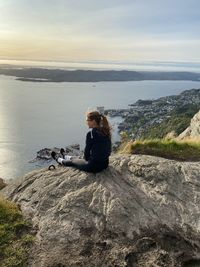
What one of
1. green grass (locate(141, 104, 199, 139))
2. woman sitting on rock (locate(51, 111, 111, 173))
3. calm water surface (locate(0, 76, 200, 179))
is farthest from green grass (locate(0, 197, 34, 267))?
calm water surface (locate(0, 76, 200, 179))

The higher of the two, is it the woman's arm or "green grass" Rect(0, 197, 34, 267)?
the woman's arm

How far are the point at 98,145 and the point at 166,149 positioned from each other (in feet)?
12.8

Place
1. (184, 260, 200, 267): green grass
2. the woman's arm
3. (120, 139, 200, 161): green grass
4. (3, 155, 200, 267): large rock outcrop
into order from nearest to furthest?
(3, 155, 200, 267): large rock outcrop < (184, 260, 200, 267): green grass < the woman's arm < (120, 139, 200, 161): green grass

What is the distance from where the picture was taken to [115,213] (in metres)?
7.01

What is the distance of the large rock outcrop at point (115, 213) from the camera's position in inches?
245

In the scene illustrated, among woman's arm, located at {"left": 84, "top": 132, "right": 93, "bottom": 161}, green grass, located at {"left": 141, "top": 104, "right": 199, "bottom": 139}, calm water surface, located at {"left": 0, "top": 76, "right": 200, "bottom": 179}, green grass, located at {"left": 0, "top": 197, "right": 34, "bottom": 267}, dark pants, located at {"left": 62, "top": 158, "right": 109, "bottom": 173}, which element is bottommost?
calm water surface, located at {"left": 0, "top": 76, "right": 200, "bottom": 179}

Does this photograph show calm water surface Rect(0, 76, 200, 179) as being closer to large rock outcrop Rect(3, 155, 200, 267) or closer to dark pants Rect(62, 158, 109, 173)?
dark pants Rect(62, 158, 109, 173)

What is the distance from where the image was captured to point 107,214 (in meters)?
6.99

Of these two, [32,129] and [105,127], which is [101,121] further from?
[32,129]

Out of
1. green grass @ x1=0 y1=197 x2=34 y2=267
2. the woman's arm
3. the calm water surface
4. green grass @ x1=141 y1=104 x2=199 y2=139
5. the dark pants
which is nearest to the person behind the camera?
green grass @ x1=0 y1=197 x2=34 y2=267

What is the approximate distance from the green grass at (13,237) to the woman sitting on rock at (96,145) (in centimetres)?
168

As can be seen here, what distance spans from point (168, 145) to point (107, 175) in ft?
13.3

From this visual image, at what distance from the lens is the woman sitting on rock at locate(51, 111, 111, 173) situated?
813 centimetres

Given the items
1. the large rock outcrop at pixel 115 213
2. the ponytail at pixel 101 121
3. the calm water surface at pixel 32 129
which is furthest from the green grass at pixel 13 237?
the calm water surface at pixel 32 129
